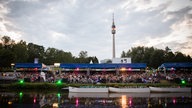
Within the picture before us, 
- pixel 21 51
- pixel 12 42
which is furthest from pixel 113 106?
pixel 12 42

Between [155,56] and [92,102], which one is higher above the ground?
[155,56]

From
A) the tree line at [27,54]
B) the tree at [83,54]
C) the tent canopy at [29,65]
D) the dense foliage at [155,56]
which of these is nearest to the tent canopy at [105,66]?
the tent canopy at [29,65]

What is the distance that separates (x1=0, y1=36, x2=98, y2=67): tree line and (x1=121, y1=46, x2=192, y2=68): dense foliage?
3025cm

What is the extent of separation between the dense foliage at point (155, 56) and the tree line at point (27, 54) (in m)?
30.2

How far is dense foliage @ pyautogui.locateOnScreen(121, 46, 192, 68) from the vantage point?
104750 mm

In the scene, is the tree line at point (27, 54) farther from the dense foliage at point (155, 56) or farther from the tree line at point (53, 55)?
the dense foliage at point (155, 56)

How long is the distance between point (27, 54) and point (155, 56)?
5936 cm

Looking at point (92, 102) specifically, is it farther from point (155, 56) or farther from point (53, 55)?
point (53, 55)

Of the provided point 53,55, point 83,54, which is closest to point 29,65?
point 53,55

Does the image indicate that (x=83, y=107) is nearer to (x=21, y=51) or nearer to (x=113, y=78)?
(x=113, y=78)

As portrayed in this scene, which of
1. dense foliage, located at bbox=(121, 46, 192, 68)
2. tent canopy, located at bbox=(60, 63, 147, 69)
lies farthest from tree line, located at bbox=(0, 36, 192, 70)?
tent canopy, located at bbox=(60, 63, 147, 69)

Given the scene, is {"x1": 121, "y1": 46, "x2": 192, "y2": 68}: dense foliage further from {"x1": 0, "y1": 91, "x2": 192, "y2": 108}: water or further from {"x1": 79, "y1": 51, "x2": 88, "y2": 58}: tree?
{"x1": 0, "y1": 91, "x2": 192, "y2": 108}: water

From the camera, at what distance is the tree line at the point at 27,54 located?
76312mm

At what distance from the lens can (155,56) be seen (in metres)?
112
